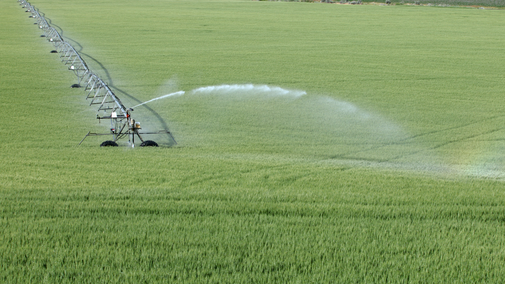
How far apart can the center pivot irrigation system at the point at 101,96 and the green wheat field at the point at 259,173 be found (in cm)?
43

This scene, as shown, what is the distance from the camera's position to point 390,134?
14391 millimetres

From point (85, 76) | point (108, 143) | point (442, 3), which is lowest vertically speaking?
point (108, 143)

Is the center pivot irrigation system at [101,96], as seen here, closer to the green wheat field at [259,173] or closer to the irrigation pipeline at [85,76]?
the irrigation pipeline at [85,76]

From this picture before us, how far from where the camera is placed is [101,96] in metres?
17.8

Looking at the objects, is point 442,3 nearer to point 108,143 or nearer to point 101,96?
point 101,96

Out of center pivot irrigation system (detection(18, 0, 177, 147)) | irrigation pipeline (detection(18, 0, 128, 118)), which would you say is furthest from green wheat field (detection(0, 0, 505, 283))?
irrigation pipeline (detection(18, 0, 128, 118))

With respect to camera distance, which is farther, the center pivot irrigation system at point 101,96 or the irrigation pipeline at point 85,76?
the irrigation pipeline at point 85,76

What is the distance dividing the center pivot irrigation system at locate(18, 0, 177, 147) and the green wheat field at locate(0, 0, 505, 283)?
430 mm

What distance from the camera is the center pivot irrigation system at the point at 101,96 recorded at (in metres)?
12.1

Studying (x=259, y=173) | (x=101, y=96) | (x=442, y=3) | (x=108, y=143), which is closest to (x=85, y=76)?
(x=101, y=96)

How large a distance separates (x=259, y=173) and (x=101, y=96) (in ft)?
33.3

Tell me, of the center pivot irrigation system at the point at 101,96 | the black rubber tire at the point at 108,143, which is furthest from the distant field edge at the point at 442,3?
the black rubber tire at the point at 108,143

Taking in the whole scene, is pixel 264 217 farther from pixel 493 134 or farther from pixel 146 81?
pixel 146 81

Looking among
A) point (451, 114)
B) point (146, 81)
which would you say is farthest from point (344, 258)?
point (146, 81)
